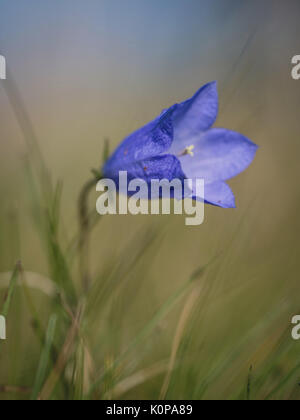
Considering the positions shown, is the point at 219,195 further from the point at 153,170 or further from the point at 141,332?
the point at 141,332

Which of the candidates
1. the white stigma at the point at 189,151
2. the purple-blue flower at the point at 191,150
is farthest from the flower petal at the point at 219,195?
the white stigma at the point at 189,151

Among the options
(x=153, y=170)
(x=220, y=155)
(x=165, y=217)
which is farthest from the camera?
(x=165, y=217)

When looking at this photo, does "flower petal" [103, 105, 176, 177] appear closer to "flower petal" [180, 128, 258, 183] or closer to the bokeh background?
"flower petal" [180, 128, 258, 183]

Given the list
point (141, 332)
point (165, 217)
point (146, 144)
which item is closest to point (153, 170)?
point (146, 144)

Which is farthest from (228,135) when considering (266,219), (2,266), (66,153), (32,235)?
(66,153)

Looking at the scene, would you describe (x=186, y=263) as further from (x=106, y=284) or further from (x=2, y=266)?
(x=2, y=266)

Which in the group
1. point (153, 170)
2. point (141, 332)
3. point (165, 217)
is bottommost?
point (141, 332)
